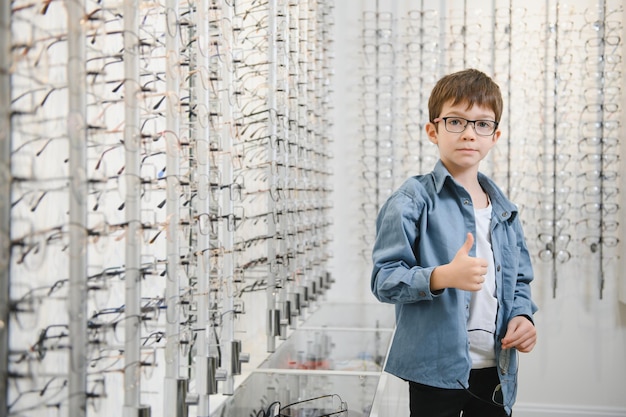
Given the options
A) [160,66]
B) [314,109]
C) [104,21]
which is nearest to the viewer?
[104,21]

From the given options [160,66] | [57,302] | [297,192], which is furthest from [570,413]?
[57,302]

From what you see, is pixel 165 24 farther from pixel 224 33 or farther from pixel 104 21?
pixel 224 33

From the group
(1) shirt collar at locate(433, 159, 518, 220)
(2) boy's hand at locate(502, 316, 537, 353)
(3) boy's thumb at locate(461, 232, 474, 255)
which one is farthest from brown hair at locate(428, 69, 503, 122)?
(2) boy's hand at locate(502, 316, 537, 353)

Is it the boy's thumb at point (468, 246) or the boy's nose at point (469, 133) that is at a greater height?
the boy's nose at point (469, 133)

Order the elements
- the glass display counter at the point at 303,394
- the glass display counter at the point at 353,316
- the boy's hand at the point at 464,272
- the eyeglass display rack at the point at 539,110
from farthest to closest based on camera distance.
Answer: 1. the eyeglass display rack at the point at 539,110
2. the glass display counter at the point at 353,316
3. the glass display counter at the point at 303,394
4. the boy's hand at the point at 464,272

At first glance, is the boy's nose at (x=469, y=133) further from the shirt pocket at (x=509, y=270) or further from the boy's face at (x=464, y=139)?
the shirt pocket at (x=509, y=270)

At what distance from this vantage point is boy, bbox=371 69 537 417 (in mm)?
1850

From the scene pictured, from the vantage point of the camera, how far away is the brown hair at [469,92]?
196 cm

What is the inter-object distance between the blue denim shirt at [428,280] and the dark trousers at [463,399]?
0.03 m

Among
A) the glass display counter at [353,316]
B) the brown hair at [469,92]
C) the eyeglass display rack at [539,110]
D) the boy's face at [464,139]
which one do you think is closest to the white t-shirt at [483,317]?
the boy's face at [464,139]

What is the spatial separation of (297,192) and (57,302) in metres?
2.04

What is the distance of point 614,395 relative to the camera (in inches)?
185

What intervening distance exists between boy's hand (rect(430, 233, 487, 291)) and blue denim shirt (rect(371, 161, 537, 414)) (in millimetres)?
56

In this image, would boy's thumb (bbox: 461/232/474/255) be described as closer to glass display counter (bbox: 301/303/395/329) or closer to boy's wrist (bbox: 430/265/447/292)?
boy's wrist (bbox: 430/265/447/292)
